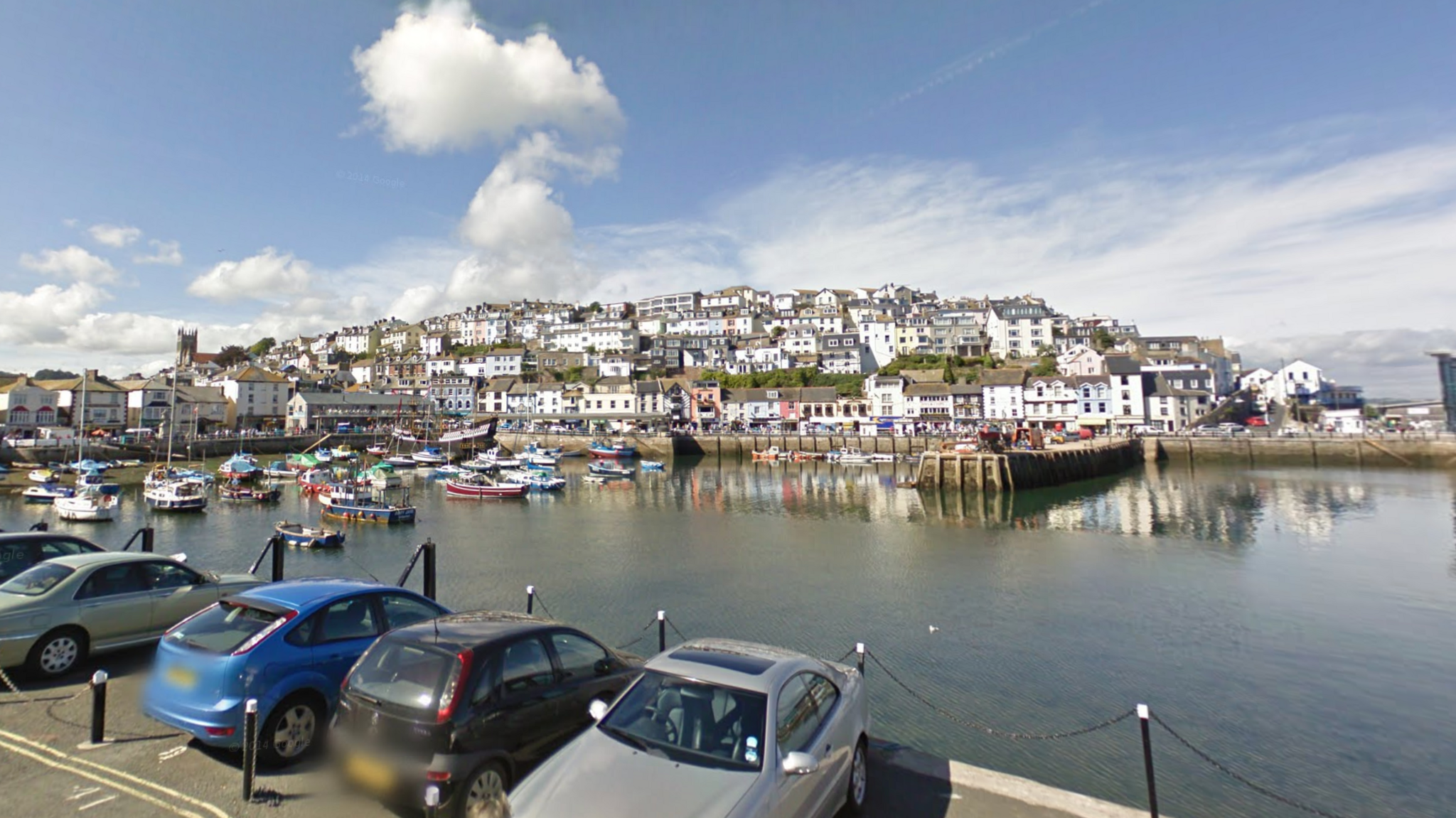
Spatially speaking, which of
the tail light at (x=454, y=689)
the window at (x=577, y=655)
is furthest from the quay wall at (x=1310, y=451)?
the tail light at (x=454, y=689)

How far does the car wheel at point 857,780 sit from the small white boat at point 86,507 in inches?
1760

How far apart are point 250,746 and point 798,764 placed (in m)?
4.66

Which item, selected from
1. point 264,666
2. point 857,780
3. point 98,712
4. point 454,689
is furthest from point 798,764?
point 98,712

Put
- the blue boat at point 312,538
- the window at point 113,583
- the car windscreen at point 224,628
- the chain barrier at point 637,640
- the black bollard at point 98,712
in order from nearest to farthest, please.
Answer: the car windscreen at point 224,628
the black bollard at point 98,712
the window at point 113,583
the chain barrier at point 637,640
the blue boat at point 312,538

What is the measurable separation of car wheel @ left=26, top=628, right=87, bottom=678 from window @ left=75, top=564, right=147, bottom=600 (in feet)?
1.47

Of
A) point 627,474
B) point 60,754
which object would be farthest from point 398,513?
point 60,754

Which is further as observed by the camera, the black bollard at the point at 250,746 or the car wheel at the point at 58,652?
the car wheel at the point at 58,652

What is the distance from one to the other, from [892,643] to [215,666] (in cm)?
1386

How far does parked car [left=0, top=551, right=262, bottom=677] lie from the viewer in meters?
7.99

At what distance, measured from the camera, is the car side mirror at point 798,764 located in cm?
439

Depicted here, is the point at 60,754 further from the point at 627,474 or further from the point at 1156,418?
the point at 1156,418

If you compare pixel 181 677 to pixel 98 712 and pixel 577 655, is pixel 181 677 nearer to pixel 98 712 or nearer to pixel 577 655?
pixel 98 712

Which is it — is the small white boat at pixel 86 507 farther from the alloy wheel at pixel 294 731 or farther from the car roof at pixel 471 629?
the car roof at pixel 471 629

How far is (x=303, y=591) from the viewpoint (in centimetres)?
696
